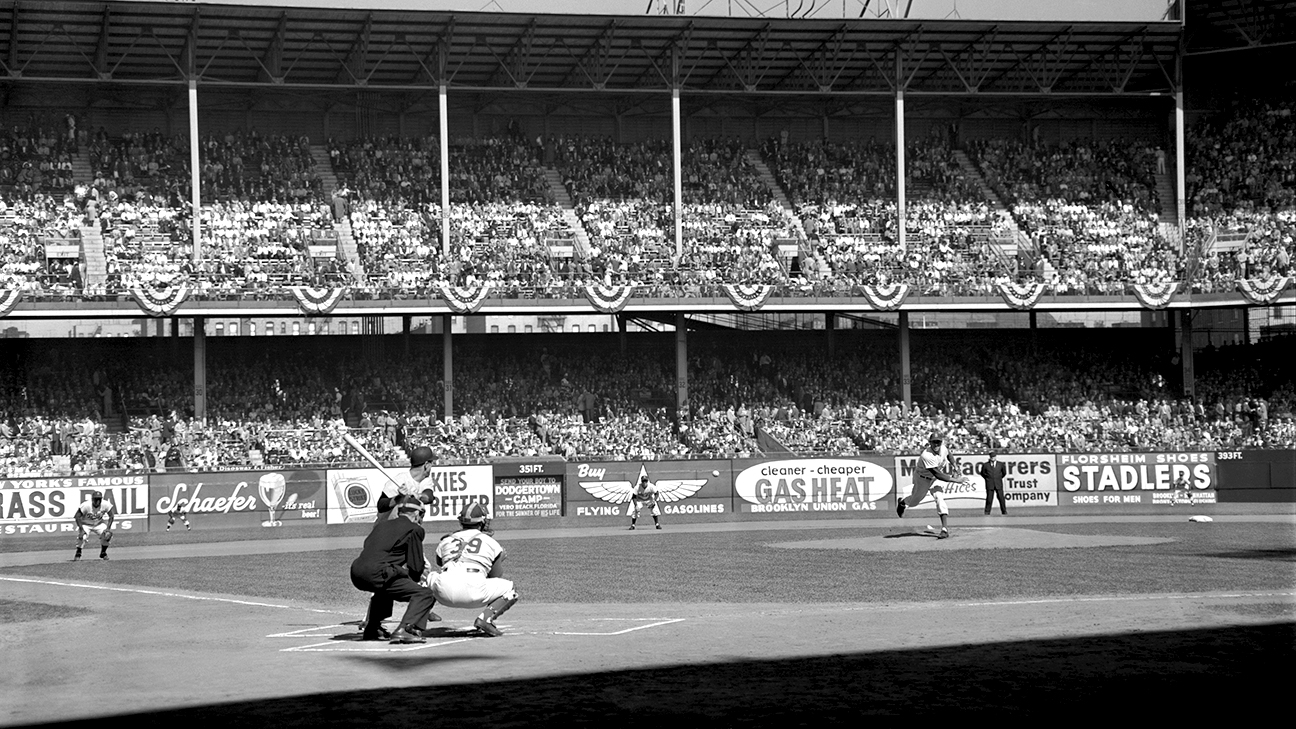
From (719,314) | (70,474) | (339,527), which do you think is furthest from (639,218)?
(70,474)

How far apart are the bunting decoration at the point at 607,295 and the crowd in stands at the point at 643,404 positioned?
11.1ft

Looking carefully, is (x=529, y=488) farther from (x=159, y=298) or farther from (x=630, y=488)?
(x=159, y=298)

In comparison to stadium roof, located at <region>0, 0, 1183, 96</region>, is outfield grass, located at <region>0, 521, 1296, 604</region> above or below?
below

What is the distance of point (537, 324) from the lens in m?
51.4

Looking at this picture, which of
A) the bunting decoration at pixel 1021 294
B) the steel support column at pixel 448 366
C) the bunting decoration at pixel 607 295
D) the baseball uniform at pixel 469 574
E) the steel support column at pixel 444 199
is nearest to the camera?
the baseball uniform at pixel 469 574

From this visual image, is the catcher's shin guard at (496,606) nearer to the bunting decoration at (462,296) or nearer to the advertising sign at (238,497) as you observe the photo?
the advertising sign at (238,497)

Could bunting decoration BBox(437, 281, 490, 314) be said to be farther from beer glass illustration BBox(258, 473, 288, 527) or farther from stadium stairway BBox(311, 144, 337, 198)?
beer glass illustration BBox(258, 473, 288, 527)

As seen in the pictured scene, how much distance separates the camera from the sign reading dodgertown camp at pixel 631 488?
40594 millimetres

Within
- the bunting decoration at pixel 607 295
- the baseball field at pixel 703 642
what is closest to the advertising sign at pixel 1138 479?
the baseball field at pixel 703 642

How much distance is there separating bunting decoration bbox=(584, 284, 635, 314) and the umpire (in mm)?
33476

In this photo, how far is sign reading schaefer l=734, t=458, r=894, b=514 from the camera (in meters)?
41.2

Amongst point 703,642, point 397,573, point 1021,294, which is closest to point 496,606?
point 397,573

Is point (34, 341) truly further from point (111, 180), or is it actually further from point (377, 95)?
point (377, 95)

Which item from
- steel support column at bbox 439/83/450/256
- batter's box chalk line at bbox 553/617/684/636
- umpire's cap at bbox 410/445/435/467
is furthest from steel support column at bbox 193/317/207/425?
umpire's cap at bbox 410/445/435/467
